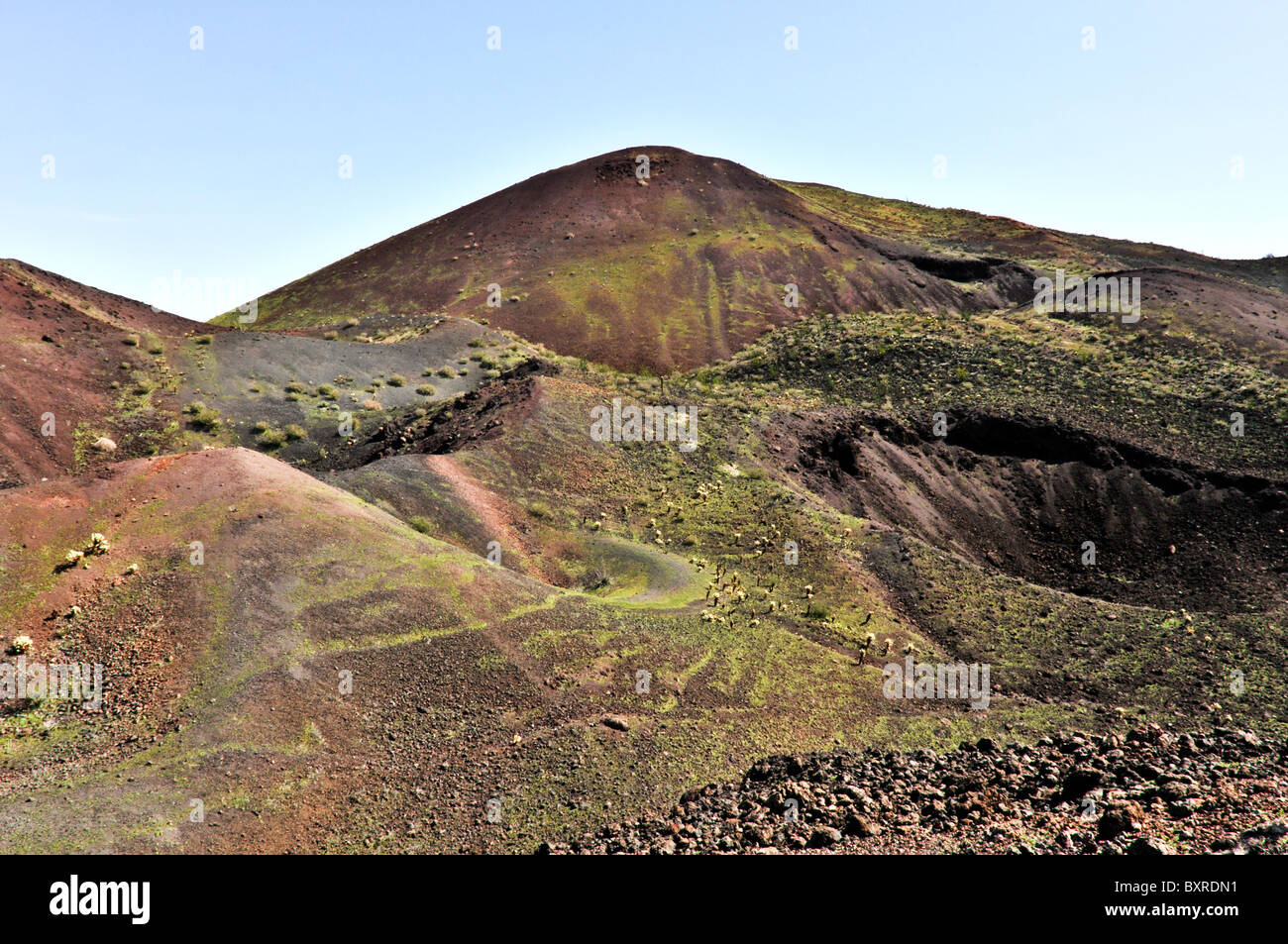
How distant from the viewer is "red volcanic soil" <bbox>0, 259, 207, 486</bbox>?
33.6 m

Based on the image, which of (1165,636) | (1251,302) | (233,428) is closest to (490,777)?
(1165,636)

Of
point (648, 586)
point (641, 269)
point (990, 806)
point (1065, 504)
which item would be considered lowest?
point (990, 806)

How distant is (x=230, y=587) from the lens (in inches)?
669

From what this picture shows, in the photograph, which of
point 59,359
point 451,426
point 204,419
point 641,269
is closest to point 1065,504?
point 451,426

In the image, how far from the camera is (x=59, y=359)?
3944cm

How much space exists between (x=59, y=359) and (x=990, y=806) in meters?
43.1

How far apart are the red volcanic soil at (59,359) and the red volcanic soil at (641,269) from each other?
48.0ft

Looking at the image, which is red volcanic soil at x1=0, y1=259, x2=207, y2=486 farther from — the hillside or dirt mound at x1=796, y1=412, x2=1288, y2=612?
dirt mound at x1=796, y1=412, x2=1288, y2=612

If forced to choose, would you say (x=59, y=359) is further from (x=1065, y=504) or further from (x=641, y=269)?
(x=1065, y=504)

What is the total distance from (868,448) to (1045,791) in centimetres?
2237

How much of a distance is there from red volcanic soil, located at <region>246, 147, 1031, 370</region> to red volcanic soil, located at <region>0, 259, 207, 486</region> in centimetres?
1464

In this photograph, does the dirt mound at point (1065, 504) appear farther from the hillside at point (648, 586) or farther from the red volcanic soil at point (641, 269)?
the red volcanic soil at point (641, 269)

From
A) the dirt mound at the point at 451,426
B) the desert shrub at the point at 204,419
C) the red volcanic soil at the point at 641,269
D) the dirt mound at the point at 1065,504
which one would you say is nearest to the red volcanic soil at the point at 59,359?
the desert shrub at the point at 204,419

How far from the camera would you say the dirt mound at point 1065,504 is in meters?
29.2
